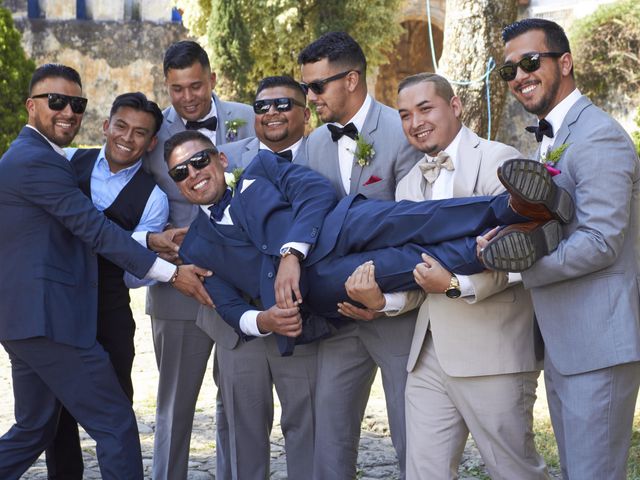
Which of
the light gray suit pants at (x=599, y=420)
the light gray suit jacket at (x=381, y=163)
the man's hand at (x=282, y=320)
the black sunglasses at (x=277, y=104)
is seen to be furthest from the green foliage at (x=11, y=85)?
the light gray suit pants at (x=599, y=420)

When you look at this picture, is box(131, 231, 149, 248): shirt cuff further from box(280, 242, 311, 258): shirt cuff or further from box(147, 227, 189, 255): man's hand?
box(280, 242, 311, 258): shirt cuff

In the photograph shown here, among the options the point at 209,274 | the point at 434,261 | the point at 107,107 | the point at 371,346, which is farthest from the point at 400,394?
the point at 107,107

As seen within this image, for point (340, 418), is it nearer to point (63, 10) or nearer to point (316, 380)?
point (316, 380)

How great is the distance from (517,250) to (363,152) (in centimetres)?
127

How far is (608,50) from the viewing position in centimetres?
1730

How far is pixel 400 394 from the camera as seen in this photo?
4598 millimetres

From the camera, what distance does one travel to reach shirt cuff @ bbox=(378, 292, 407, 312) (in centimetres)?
433

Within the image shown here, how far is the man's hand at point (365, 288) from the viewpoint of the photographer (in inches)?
166

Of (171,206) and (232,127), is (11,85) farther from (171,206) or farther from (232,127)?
(171,206)

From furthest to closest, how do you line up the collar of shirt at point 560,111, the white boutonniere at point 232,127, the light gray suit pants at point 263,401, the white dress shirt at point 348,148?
the white boutonniere at point 232,127 < the light gray suit pants at point 263,401 < the white dress shirt at point 348,148 < the collar of shirt at point 560,111

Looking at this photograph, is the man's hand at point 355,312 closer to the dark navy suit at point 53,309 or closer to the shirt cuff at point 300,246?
the shirt cuff at point 300,246

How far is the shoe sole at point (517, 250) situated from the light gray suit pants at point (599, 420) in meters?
0.54

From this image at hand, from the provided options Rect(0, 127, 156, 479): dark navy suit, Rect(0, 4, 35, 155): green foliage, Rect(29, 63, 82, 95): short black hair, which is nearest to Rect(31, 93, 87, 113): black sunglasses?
Rect(29, 63, 82, 95): short black hair

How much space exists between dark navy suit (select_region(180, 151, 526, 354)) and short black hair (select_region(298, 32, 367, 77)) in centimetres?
53
